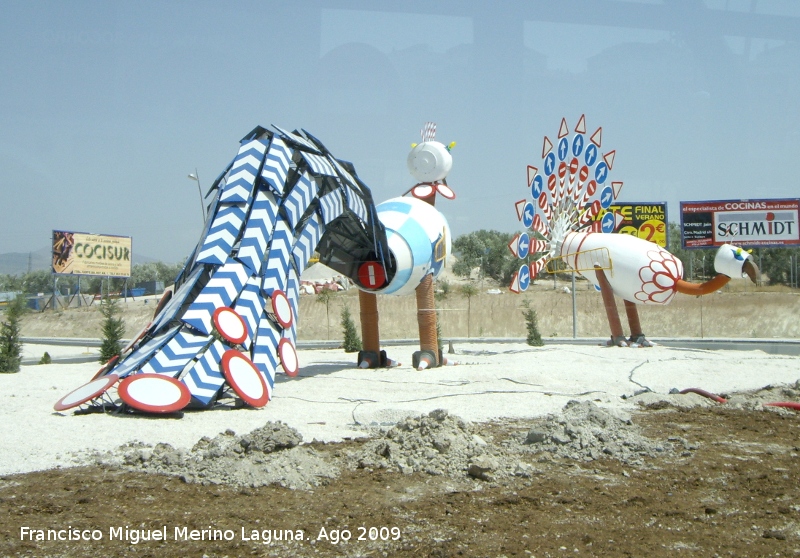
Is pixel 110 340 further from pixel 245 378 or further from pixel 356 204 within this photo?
pixel 245 378

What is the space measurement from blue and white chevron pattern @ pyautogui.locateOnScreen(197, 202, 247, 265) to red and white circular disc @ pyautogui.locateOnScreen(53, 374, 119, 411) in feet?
6.69

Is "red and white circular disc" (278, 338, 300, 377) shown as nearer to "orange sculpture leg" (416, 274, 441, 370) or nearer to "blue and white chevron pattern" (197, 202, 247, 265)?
"blue and white chevron pattern" (197, 202, 247, 265)

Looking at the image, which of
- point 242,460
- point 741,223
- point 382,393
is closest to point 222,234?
point 382,393

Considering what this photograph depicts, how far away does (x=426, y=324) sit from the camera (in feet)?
50.1

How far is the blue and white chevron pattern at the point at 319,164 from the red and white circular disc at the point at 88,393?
15.6ft

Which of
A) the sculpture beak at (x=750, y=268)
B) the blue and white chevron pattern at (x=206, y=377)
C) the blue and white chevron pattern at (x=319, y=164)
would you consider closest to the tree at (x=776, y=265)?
the sculpture beak at (x=750, y=268)

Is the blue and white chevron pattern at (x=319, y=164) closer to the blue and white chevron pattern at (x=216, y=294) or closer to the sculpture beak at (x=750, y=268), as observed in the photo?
the blue and white chevron pattern at (x=216, y=294)

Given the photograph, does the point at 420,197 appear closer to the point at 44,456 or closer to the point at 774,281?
the point at 44,456

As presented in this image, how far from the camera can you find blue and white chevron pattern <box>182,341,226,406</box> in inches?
362

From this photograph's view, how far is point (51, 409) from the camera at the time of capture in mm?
9641

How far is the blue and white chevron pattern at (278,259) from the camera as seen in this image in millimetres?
10852

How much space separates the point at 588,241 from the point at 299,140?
9.46 metres

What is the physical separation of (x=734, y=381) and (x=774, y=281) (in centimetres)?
4274

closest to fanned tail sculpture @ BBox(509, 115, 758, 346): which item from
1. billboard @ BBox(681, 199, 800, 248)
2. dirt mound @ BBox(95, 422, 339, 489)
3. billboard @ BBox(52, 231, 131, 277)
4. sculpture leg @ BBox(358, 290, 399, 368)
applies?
sculpture leg @ BBox(358, 290, 399, 368)
